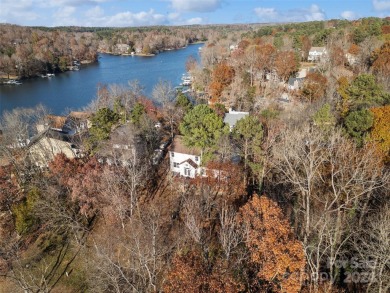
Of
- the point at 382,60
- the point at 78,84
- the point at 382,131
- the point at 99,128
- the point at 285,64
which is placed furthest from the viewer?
the point at 78,84

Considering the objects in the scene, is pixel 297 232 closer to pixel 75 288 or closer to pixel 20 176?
pixel 75 288

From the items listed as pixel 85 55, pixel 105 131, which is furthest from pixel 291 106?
pixel 85 55

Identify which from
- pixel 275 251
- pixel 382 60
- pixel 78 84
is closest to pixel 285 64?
pixel 382 60

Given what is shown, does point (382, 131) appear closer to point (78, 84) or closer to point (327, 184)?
point (327, 184)

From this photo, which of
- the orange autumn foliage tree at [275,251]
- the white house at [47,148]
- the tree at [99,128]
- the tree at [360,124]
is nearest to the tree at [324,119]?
the tree at [360,124]

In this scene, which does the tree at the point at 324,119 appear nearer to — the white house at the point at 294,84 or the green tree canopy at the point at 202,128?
the green tree canopy at the point at 202,128
